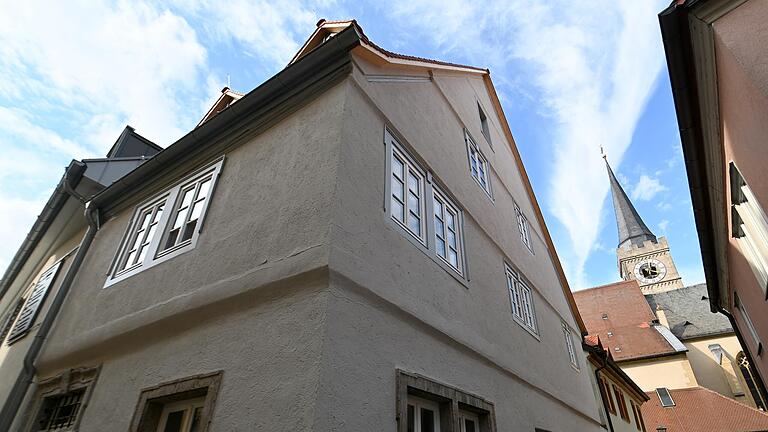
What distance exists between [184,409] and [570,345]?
1029cm

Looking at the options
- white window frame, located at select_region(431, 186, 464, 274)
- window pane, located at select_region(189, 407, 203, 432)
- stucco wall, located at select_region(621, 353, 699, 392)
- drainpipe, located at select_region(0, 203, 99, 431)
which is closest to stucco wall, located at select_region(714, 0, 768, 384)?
white window frame, located at select_region(431, 186, 464, 274)

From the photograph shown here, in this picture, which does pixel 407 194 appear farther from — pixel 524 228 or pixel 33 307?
pixel 33 307

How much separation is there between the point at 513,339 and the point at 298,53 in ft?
19.8

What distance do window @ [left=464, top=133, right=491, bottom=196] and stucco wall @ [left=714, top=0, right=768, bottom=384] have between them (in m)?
3.89

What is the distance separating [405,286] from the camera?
13.8 ft

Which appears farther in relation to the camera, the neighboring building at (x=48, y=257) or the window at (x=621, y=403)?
the window at (x=621, y=403)

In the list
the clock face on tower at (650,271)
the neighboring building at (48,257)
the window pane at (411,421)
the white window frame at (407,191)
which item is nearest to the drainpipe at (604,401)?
the white window frame at (407,191)

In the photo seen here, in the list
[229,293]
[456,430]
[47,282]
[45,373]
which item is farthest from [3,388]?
[456,430]

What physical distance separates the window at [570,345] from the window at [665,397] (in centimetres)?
1973

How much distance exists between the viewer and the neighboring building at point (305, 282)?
128 inches

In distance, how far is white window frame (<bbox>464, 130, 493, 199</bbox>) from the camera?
318 inches

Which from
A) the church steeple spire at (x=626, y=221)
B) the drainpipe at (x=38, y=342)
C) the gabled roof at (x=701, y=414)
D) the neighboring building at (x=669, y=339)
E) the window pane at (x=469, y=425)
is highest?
the church steeple spire at (x=626, y=221)

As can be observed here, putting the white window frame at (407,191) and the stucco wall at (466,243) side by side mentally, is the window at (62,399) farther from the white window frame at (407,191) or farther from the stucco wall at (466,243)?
the white window frame at (407,191)

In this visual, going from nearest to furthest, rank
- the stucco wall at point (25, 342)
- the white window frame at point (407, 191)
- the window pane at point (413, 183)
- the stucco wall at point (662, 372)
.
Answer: the white window frame at point (407, 191), the window pane at point (413, 183), the stucco wall at point (25, 342), the stucco wall at point (662, 372)
